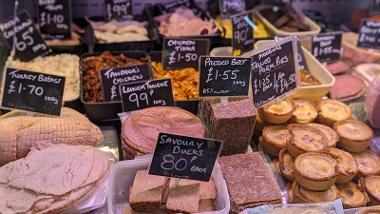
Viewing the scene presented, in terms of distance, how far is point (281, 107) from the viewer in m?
2.33

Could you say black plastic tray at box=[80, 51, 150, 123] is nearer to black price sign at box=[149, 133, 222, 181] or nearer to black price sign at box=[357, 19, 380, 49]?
black price sign at box=[149, 133, 222, 181]

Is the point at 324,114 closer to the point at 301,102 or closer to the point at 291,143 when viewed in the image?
Answer: the point at 301,102

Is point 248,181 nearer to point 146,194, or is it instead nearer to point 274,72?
point 146,194

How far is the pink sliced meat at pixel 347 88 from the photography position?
2.74 metres

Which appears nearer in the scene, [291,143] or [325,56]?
[291,143]

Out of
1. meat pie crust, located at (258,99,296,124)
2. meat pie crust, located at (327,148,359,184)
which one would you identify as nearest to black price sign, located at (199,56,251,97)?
meat pie crust, located at (258,99,296,124)

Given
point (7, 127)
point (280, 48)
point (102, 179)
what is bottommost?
point (102, 179)

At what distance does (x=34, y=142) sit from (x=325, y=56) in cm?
199

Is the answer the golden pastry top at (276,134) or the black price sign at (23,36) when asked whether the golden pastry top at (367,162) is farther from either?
the black price sign at (23,36)

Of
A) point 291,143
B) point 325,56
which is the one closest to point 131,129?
point 291,143

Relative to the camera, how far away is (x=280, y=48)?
7.24 feet

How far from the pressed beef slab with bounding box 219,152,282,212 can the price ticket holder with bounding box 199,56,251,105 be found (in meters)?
0.28

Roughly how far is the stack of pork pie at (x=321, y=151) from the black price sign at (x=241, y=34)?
586 millimetres

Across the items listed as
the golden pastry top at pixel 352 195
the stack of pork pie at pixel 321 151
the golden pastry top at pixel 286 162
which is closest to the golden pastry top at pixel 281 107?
the stack of pork pie at pixel 321 151
